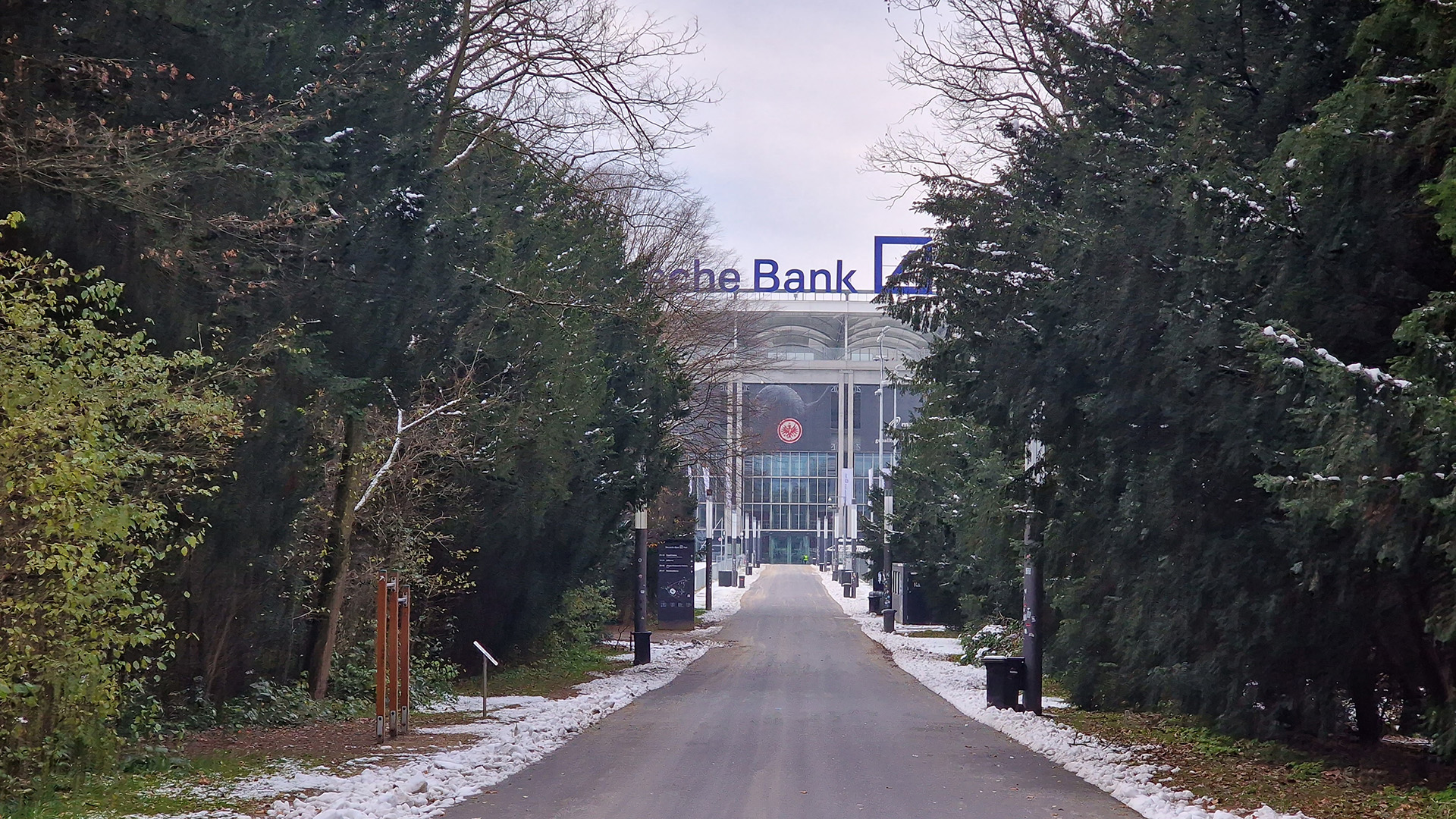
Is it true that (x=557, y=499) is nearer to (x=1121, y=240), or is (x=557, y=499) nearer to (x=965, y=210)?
(x=965, y=210)

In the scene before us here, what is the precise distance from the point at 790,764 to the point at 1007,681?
7213 millimetres

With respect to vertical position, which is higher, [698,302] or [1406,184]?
[698,302]

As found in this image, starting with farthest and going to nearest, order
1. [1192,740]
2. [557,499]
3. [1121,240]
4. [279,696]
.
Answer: [557,499] < [279,696] < [1192,740] < [1121,240]

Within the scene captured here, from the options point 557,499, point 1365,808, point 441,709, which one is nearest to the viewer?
point 1365,808

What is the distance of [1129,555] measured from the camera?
14.5m

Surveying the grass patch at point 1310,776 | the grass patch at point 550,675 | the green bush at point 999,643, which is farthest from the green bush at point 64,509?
the green bush at point 999,643

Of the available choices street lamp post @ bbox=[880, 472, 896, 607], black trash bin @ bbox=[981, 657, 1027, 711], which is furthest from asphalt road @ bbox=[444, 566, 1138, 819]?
street lamp post @ bbox=[880, 472, 896, 607]

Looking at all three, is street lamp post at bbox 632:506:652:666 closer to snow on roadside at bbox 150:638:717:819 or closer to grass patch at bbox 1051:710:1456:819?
snow on roadside at bbox 150:638:717:819

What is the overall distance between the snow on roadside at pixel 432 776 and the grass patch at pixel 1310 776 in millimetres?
6349

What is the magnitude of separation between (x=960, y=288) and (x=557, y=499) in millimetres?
12784

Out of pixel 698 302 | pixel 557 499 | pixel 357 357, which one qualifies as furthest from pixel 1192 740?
pixel 698 302

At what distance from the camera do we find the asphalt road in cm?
1155

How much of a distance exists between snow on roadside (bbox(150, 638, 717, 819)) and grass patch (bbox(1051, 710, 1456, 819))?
635 cm

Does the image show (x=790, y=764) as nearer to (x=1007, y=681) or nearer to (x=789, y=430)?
(x=1007, y=681)
